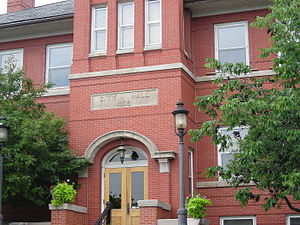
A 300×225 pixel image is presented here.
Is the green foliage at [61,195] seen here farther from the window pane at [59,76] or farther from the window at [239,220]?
the window pane at [59,76]

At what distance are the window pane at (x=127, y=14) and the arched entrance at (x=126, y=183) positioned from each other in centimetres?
454

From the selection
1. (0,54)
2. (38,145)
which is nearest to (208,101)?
(38,145)

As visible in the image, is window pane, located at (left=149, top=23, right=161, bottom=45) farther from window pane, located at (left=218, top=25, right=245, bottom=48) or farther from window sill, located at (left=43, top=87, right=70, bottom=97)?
window sill, located at (left=43, top=87, right=70, bottom=97)

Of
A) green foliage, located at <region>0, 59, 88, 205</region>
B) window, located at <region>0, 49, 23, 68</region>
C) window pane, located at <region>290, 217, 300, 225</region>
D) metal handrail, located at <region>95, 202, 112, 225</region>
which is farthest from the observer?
window, located at <region>0, 49, 23, 68</region>

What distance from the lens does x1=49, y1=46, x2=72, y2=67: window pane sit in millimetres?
23578

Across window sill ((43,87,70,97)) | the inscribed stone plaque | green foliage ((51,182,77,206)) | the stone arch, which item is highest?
window sill ((43,87,70,97))

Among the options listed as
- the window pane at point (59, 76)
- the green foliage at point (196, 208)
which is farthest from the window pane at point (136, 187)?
the window pane at point (59, 76)

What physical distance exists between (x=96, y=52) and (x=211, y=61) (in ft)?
23.3

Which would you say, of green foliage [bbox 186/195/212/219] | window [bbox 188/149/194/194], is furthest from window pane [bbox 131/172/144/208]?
green foliage [bbox 186/195/212/219]

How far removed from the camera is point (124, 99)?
2023 cm

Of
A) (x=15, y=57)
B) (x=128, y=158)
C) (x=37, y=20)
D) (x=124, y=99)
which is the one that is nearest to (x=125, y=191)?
(x=128, y=158)

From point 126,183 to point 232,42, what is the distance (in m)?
6.54

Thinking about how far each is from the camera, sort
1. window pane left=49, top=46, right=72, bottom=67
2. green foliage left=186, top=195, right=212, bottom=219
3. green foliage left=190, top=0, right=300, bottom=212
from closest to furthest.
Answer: green foliage left=190, top=0, right=300, bottom=212 → green foliage left=186, top=195, right=212, bottom=219 → window pane left=49, top=46, right=72, bottom=67

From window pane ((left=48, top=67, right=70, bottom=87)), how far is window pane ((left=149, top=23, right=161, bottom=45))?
14.2ft
